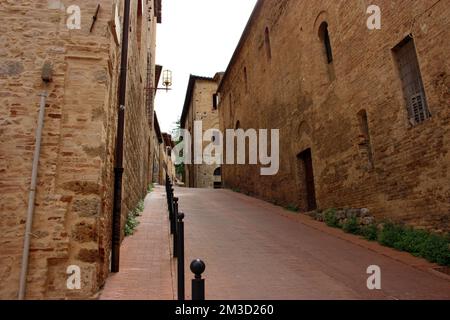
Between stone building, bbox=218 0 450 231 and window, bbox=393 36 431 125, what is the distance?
0.9 inches

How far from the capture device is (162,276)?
196 inches

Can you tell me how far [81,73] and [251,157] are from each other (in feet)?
43.1

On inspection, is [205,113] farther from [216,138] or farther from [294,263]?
[294,263]

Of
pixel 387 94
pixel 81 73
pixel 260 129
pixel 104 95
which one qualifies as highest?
pixel 260 129

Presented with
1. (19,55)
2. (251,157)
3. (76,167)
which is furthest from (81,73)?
(251,157)

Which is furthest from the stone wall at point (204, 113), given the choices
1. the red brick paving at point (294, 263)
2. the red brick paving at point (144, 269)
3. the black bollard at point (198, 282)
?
the black bollard at point (198, 282)

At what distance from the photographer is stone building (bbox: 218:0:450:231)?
22.1 feet

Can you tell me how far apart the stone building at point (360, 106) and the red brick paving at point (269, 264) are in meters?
1.35

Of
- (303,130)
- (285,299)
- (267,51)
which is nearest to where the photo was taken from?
(285,299)

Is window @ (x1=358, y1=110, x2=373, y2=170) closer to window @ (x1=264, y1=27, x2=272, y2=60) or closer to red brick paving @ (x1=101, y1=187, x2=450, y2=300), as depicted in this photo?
red brick paving @ (x1=101, y1=187, x2=450, y2=300)

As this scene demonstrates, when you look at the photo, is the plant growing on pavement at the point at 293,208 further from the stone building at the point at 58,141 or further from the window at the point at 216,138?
the window at the point at 216,138

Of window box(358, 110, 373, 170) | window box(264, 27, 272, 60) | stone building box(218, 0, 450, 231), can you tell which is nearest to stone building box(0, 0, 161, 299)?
stone building box(218, 0, 450, 231)

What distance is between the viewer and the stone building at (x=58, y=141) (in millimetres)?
4207

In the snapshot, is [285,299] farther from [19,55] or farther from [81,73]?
[19,55]
